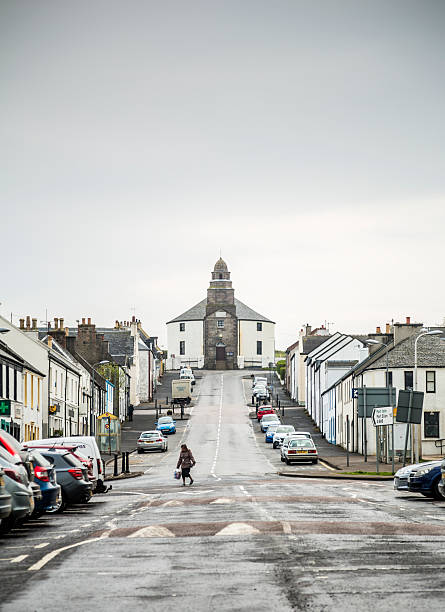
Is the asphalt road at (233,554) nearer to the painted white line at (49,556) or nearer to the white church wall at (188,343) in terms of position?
the painted white line at (49,556)

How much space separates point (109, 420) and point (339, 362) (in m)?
28.4

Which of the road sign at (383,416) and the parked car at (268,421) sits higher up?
the road sign at (383,416)

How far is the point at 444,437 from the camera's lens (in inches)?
2557

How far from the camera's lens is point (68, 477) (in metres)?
25.5

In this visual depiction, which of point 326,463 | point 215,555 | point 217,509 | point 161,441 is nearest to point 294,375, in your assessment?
point 161,441

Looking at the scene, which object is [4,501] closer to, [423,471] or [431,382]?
[423,471]

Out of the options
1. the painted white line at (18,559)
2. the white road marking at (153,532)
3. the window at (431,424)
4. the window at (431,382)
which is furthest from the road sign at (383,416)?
the painted white line at (18,559)

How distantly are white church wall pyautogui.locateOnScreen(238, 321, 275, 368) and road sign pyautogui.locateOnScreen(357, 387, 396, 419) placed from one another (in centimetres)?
12629

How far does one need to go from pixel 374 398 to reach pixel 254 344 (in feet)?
422

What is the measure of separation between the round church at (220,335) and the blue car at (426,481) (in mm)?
147989

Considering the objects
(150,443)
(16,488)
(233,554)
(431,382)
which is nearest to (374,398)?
(431,382)

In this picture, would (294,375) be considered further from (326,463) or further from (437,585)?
(437,585)

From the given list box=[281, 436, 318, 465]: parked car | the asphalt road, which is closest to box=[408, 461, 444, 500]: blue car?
the asphalt road

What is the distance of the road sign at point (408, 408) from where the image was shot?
41.9m
